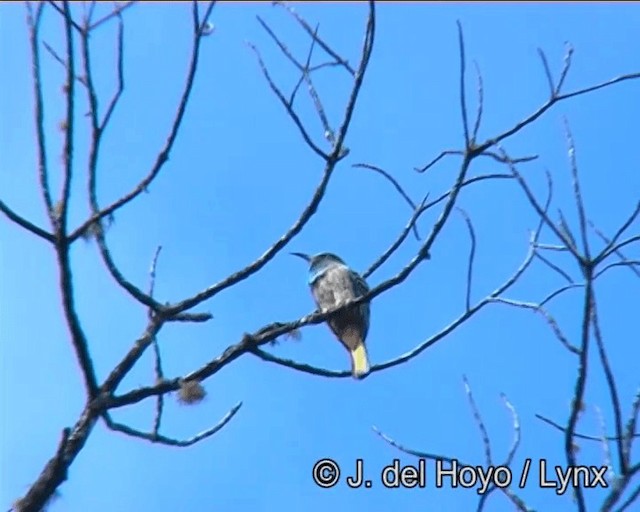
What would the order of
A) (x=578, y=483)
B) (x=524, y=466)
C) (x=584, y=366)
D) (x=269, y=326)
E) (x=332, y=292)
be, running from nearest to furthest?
(x=578, y=483) → (x=584, y=366) → (x=524, y=466) → (x=269, y=326) → (x=332, y=292)

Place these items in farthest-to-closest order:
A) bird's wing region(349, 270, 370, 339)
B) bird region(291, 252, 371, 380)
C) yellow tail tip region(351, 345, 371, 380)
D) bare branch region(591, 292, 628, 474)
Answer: bird's wing region(349, 270, 370, 339) → bird region(291, 252, 371, 380) → yellow tail tip region(351, 345, 371, 380) → bare branch region(591, 292, 628, 474)

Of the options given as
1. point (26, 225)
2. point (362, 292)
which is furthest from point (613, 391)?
point (362, 292)

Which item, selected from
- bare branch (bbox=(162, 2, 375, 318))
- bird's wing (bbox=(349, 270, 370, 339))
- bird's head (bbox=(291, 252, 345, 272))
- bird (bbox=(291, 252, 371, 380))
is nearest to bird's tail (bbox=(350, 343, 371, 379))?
bird (bbox=(291, 252, 371, 380))

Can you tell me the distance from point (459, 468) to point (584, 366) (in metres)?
0.64

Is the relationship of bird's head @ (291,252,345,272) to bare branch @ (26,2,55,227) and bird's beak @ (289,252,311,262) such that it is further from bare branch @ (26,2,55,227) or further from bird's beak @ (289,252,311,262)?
bare branch @ (26,2,55,227)

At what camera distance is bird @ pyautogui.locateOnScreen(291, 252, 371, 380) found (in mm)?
4672

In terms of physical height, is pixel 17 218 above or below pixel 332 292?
below

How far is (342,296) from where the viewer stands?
5.10m

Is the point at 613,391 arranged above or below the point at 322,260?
below

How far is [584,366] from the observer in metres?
2.15

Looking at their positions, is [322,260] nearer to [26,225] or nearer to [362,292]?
[362,292]

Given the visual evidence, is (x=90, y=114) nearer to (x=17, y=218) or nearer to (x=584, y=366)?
(x=17, y=218)

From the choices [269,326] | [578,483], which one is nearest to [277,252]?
[269,326]

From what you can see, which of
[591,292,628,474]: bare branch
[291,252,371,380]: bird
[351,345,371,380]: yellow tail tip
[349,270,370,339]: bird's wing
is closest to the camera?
[591,292,628,474]: bare branch
